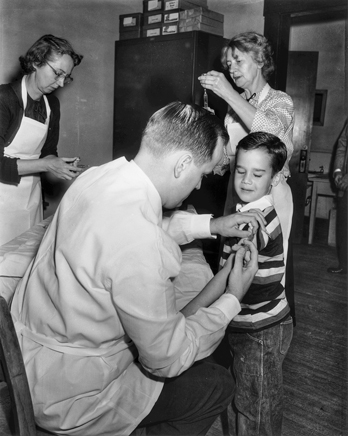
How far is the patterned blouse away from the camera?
2168 millimetres

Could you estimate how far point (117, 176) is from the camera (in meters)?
1.24

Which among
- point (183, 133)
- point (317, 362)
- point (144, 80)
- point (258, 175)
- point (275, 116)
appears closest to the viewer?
point (183, 133)

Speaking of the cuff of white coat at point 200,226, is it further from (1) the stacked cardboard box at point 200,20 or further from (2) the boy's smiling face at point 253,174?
(1) the stacked cardboard box at point 200,20

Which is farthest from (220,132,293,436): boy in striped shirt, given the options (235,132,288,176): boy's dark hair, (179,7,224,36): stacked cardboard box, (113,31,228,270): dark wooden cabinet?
(179,7,224,36): stacked cardboard box

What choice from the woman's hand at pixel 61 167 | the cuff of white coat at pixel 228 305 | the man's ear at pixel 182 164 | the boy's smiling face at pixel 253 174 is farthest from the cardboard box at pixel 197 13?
the cuff of white coat at pixel 228 305

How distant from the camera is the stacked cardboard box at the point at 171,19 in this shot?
4348 mm

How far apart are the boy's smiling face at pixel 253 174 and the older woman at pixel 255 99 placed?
12.6 inches

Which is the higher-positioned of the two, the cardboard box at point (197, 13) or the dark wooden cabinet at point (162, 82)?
the cardboard box at point (197, 13)

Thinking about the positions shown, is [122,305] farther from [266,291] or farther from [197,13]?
[197,13]

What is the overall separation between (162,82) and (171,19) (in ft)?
2.04

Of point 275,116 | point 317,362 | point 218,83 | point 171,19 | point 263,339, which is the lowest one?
point 317,362

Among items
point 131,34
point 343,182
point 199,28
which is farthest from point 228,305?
point 131,34

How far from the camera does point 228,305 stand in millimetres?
1371

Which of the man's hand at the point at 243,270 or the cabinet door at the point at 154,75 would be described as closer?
the man's hand at the point at 243,270
